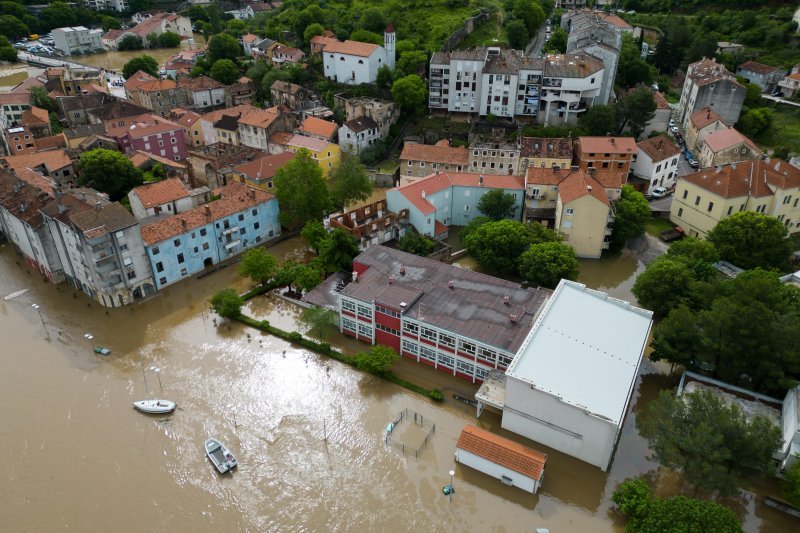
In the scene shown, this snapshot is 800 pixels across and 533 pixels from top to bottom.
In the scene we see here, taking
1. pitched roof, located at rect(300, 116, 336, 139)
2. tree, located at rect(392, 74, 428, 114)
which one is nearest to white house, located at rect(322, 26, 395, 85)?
tree, located at rect(392, 74, 428, 114)

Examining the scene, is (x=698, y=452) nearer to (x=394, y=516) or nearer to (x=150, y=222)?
(x=394, y=516)

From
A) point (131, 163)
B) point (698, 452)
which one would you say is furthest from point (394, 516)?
point (131, 163)

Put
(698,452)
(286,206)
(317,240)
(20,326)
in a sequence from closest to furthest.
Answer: (698,452) < (20,326) < (317,240) < (286,206)

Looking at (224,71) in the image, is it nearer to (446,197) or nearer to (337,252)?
(446,197)

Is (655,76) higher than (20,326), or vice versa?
(655,76)

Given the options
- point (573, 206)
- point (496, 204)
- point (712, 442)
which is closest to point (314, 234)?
point (496, 204)

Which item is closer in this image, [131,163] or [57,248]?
[57,248]

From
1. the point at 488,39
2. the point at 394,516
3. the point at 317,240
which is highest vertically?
the point at 488,39
